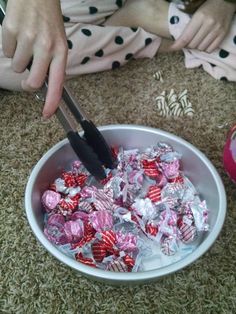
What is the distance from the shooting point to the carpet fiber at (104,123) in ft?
2.27

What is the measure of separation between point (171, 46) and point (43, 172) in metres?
0.45

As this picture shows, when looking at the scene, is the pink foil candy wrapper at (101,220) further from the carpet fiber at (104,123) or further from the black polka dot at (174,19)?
the black polka dot at (174,19)

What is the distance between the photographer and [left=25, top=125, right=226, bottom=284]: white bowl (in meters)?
0.60

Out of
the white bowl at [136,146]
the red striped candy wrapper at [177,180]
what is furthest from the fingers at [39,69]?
the red striped candy wrapper at [177,180]

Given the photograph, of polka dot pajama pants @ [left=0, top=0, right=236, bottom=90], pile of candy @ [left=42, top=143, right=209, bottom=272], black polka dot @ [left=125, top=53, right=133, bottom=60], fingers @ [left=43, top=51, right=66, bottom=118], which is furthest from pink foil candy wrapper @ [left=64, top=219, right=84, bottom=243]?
black polka dot @ [left=125, top=53, right=133, bottom=60]

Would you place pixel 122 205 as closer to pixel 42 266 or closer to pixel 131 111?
pixel 42 266

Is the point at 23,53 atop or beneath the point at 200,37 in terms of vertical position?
atop

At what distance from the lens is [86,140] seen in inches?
28.1

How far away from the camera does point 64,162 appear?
0.80 metres

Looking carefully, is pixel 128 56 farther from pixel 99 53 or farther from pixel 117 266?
pixel 117 266

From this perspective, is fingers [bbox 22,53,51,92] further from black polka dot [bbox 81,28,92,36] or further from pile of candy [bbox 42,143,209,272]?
black polka dot [bbox 81,28,92,36]

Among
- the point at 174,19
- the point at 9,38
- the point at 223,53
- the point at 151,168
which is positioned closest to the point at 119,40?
the point at 174,19

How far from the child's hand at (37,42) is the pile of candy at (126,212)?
197 millimetres

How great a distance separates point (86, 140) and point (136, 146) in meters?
0.15
